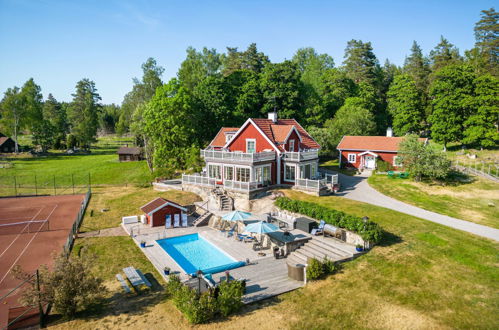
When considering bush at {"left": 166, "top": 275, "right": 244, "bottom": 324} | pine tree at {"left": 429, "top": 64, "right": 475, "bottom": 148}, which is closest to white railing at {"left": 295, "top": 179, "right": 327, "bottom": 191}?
bush at {"left": 166, "top": 275, "right": 244, "bottom": 324}

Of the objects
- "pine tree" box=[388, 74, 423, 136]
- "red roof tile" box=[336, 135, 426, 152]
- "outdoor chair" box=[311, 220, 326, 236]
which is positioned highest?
"pine tree" box=[388, 74, 423, 136]

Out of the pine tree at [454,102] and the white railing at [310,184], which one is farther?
the pine tree at [454,102]

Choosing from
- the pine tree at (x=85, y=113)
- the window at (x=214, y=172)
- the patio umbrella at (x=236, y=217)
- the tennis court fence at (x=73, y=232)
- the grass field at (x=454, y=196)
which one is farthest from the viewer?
the pine tree at (x=85, y=113)

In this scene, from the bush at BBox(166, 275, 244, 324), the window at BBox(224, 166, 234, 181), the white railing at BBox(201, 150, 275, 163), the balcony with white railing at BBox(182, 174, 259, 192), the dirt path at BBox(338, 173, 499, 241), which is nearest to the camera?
the bush at BBox(166, 275, 244, 324)

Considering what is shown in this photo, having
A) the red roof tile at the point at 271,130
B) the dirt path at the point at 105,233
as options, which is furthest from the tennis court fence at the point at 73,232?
the red roof tile at the point at 271,130

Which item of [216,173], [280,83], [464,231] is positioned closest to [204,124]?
[280,83]

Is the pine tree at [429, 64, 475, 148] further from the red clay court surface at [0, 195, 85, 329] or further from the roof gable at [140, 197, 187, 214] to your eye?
the red clay court surface at [0, 195, 85, 329]

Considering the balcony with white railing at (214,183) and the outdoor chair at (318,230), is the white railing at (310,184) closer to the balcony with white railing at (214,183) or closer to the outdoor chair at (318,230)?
the balcony with white railing at (214,183)
